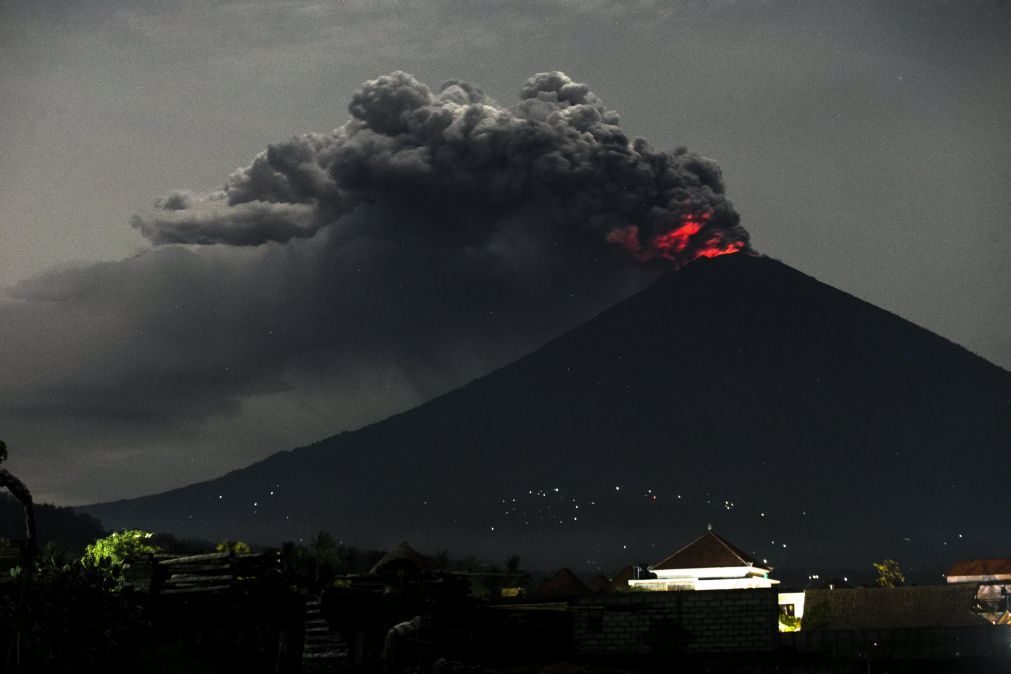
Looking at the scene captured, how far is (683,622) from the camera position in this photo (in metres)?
29.8

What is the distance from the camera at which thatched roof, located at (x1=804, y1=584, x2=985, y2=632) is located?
60750 mm

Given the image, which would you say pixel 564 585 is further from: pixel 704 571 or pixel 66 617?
pixel 66 617

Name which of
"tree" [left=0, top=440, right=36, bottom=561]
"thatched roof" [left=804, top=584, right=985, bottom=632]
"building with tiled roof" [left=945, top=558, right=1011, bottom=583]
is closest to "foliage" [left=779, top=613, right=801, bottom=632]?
"thatched roof" [left=804, top=584, right=985, bottom=632]

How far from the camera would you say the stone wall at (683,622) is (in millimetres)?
29406

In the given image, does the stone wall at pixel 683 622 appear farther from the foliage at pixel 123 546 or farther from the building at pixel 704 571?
the building at pixel 704 571

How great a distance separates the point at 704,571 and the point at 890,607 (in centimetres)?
1236

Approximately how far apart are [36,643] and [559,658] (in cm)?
1100

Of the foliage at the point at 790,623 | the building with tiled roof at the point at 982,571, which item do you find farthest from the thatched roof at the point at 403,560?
the building with tiled roof at the point at 982,571

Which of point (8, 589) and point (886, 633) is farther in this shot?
point (886, 633)

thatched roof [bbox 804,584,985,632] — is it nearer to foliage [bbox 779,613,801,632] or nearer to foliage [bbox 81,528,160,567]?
foliage [bbox 779,613,801,632]

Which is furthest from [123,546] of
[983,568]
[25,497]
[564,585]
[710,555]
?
[983,568]

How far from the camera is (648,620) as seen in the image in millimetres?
30094

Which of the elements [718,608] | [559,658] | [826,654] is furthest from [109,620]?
[826,654]

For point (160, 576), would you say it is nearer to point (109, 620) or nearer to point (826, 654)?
point (109, 620)
